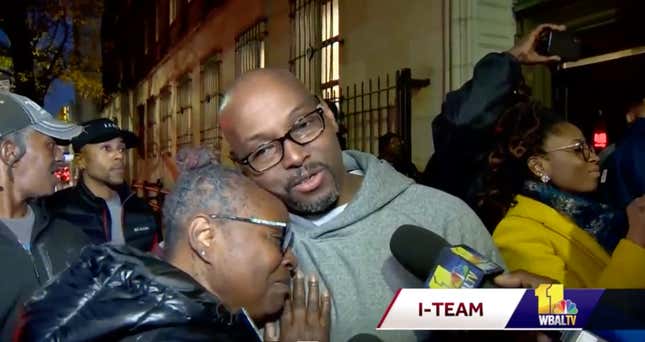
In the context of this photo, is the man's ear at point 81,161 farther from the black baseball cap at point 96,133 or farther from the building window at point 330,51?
the building window at point 330,51

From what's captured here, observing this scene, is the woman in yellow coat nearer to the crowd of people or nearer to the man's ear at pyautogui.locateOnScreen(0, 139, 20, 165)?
the crowd of people

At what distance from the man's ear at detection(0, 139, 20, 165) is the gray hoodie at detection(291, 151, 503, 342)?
6.04 ft

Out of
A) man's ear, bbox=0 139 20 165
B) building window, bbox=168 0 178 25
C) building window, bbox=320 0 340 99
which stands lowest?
man's ear, bbox=0 139 20 165

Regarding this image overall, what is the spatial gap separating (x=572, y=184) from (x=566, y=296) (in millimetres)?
1333

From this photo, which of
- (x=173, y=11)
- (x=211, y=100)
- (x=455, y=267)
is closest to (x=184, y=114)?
(x=211, y=100)

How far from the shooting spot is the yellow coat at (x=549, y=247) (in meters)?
2.17

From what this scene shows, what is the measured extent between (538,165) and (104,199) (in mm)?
3351

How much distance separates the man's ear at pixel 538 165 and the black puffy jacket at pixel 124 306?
162cm

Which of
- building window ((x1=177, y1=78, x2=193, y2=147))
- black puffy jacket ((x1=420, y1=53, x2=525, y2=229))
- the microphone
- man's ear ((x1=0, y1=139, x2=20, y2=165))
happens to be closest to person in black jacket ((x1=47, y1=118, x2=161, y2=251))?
man's ear ((x1=0, y1=139, x2=20, y2=165))

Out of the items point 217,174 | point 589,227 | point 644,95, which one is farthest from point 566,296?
point 644,95

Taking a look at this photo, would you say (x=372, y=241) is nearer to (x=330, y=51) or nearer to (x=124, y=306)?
(x=124, y=306)

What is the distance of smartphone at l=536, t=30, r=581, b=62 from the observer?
2.46 m

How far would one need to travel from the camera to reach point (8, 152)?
10.1 ft

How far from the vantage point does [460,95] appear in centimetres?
241
